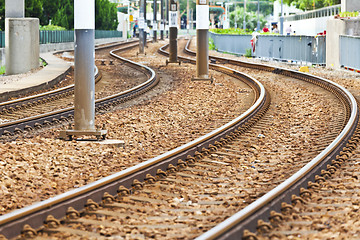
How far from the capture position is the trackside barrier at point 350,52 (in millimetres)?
26078

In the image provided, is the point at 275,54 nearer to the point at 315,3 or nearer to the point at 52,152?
the point at 52,152

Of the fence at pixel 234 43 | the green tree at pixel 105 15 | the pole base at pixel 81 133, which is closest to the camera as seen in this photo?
the pole base at pixel 81 133

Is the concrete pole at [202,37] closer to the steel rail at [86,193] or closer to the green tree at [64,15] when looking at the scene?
the steel rail at [86,193]

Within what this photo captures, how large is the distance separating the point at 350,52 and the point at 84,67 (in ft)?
58.7

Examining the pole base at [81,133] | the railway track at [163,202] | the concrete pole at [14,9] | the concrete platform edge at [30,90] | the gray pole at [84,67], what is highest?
the concrete pole at [14,9]

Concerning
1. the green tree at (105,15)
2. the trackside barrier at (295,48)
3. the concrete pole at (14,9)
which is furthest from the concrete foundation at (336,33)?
the green tree at (105,15)

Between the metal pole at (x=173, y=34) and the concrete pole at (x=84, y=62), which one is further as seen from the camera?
the metal pole at (x=173, y=34)

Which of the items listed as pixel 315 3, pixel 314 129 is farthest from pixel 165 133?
pixel 315 3

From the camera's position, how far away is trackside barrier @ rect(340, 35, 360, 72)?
85.6 feet

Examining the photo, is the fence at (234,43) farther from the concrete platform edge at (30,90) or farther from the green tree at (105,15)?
the green tree at (105,15)

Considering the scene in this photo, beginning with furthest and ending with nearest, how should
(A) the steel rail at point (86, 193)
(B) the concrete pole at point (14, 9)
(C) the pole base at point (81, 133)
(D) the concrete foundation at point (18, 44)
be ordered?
(B) the concrete pole at point (14, 9), (D) the concrete foundation at point (18, 44), (C) the pole base at point (81, 133), (A) the steel rail at point (86, 193)

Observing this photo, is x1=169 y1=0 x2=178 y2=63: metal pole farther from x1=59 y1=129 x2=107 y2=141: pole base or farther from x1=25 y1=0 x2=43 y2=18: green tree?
x1=59 y1=129 x2=107 y2=141: pole base

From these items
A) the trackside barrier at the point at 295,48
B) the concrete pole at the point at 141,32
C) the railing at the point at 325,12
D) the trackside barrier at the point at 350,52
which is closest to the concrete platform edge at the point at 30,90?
the trackside barrier at the point at 350,52

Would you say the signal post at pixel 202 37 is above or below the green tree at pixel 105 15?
below
